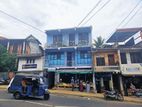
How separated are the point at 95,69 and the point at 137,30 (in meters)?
14.2

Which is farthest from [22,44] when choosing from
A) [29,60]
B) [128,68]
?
[128,68]

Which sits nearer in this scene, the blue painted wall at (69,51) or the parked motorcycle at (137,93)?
the parked motorcycle at (137,93)

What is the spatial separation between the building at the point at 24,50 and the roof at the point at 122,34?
14.5m

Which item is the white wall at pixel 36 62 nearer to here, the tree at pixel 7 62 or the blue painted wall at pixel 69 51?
the blue painted wall at pixel 69 51

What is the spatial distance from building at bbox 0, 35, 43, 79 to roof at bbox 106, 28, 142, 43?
14.5 meters

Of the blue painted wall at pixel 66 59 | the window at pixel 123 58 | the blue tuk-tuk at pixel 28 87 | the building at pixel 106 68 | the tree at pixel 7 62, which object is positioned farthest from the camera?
the tree at pixel 7 62

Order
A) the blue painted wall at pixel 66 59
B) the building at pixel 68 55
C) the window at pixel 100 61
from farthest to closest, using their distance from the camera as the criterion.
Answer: the blue painted wall at pixel 66 59 → the building at pixel 68 55 → the window at pixel 100 61

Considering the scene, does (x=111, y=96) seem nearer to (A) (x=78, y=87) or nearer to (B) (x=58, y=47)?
(A) (x=78, y=87)

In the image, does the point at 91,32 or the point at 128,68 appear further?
the point at 91,32

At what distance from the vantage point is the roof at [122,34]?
36906 mm

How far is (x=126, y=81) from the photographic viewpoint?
93.9 ft

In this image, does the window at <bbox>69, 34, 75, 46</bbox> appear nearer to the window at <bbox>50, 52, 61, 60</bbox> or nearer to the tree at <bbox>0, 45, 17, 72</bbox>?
the window at <bbox>50, 52, 61, 60</bbox>

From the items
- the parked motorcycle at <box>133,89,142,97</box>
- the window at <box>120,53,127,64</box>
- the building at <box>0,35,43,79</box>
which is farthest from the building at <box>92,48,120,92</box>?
the building at <box>0,35,43,79</box>

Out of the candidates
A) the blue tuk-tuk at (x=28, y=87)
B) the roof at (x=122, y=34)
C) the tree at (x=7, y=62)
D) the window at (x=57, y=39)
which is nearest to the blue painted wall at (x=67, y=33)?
the window at (x=57, y=39)
